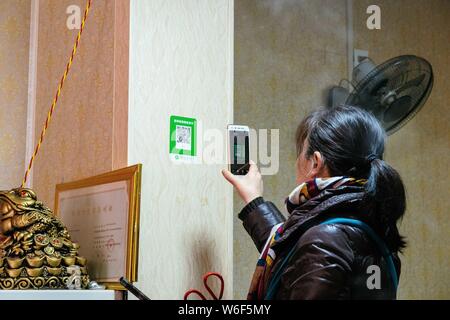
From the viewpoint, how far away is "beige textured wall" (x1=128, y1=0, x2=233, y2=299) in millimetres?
1439

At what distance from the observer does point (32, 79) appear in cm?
195

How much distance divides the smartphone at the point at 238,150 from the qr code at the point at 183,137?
95mm

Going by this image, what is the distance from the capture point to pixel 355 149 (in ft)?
4.18

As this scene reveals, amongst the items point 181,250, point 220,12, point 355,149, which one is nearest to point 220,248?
point 181,250

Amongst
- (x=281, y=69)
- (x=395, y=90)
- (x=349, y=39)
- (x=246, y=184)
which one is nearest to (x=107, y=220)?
(x=246, y=184)

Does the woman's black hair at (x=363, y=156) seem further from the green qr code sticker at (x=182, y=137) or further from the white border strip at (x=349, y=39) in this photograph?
the white border strip at (x=349, y=39)

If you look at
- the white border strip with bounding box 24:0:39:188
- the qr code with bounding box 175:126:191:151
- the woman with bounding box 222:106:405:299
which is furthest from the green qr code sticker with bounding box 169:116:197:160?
the white border strip with bounding box 24:0:39:188

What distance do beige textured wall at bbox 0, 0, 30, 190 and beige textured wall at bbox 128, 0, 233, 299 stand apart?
0.63 metres

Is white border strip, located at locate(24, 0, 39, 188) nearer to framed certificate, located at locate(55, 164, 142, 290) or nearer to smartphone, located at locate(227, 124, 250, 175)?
framed certificate, located at locate(55, 164, 142, 290)

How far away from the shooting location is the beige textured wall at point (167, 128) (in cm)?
144

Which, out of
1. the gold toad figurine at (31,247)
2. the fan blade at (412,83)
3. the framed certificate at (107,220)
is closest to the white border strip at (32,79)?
the framed certificate at (107,220)

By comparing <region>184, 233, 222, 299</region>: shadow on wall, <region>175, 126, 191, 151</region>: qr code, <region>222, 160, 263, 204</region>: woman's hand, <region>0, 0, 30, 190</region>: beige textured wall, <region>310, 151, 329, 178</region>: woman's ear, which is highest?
<region>0, 0, 30, 190</region>: beige textured wall
